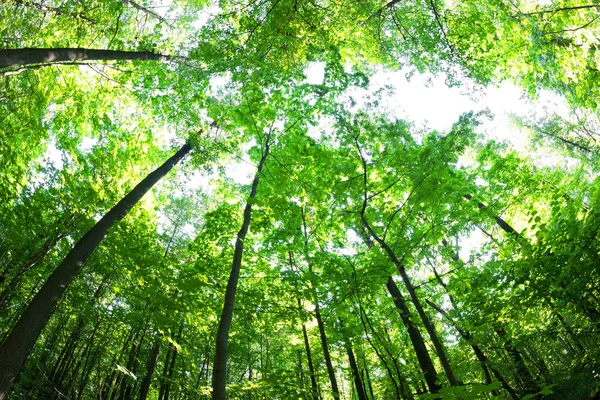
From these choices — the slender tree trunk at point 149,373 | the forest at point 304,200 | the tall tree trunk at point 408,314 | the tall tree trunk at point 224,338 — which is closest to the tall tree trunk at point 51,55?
the forest at point 304,200

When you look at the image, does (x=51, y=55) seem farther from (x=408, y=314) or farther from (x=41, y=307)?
(x=408, y=314)

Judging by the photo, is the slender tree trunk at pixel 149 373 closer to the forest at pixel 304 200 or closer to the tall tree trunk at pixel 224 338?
the forest at pixel 304 200

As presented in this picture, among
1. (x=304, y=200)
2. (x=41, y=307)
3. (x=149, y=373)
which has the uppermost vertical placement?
(x=304, y=200)

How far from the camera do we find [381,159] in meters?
4.14

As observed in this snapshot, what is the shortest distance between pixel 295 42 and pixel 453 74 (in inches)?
117

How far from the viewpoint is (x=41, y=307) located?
15.3ft

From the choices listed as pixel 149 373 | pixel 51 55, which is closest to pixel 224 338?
pixel 51 55

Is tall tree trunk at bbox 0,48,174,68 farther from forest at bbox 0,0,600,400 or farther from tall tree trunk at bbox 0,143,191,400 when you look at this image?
tall tree trunk at bbox 0,143,191,400

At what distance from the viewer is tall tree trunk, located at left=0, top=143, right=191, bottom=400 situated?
4117 mm

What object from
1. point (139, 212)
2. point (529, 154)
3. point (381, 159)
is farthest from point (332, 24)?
point (529, 154)

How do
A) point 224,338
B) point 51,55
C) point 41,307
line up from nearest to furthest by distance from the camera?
point 224,338 → point 41,307 → point 51,55

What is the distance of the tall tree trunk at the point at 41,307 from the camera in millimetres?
4117

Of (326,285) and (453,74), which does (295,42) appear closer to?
(453,74)

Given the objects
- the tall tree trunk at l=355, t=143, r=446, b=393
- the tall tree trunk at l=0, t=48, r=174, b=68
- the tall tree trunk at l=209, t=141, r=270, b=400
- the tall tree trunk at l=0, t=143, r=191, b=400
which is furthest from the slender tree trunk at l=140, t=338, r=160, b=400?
the tall tree trunk at l=0, t=48, r=174, b=68
